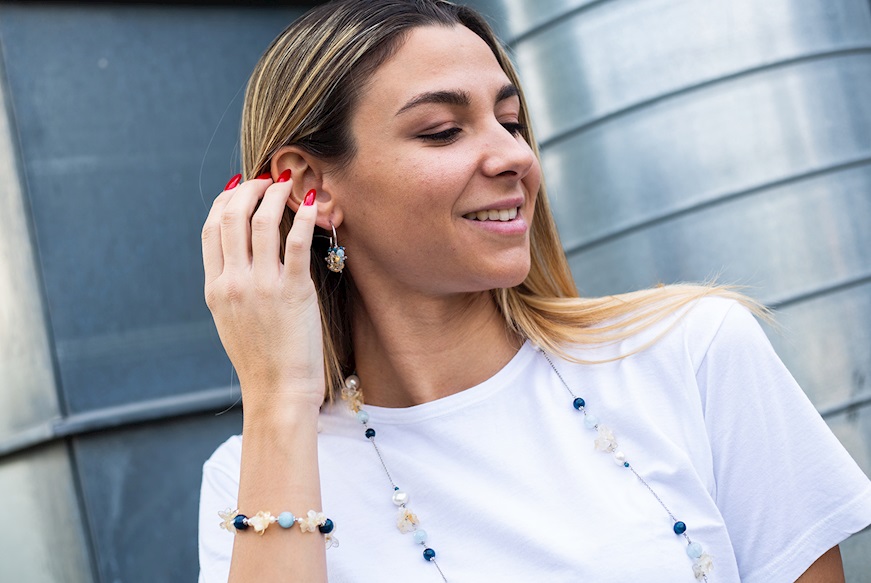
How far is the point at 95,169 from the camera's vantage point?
2.66 m

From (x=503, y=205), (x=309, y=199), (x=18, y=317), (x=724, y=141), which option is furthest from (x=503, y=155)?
(x=18, y=317)

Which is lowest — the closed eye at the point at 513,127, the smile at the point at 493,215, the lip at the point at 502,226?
the lip at the point at 502,226

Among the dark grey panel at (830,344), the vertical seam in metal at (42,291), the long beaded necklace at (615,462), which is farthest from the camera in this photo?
the vertical seam in metal at (42,291)

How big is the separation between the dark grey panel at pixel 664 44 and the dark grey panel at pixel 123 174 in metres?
0.93

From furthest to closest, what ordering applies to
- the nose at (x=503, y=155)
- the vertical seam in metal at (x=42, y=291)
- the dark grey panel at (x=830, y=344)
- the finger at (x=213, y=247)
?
the vertical seam in metal at (x=42, y=291) → the dark grey panel at (x=830, y=344) → the finger at (x=213, y=247) → the nose at (x=503, y=155)

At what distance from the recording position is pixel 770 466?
4.70ft

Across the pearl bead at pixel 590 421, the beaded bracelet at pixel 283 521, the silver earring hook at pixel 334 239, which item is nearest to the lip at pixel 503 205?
the silver earring hook at pixel 334 239

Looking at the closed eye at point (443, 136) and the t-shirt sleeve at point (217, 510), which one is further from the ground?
the closed eye at point (443, 136)

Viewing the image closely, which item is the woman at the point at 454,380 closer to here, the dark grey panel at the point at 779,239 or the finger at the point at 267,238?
the finger at the point at 267,238

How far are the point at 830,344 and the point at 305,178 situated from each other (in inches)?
52.0

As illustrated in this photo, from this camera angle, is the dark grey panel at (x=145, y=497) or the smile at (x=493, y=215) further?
the dark grey panel at (x=145, y=497)

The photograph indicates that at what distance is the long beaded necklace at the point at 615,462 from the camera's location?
1388 mm

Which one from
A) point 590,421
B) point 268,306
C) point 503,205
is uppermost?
point 503,205

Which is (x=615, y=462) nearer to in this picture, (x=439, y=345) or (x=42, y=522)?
(x=439, y=345)
